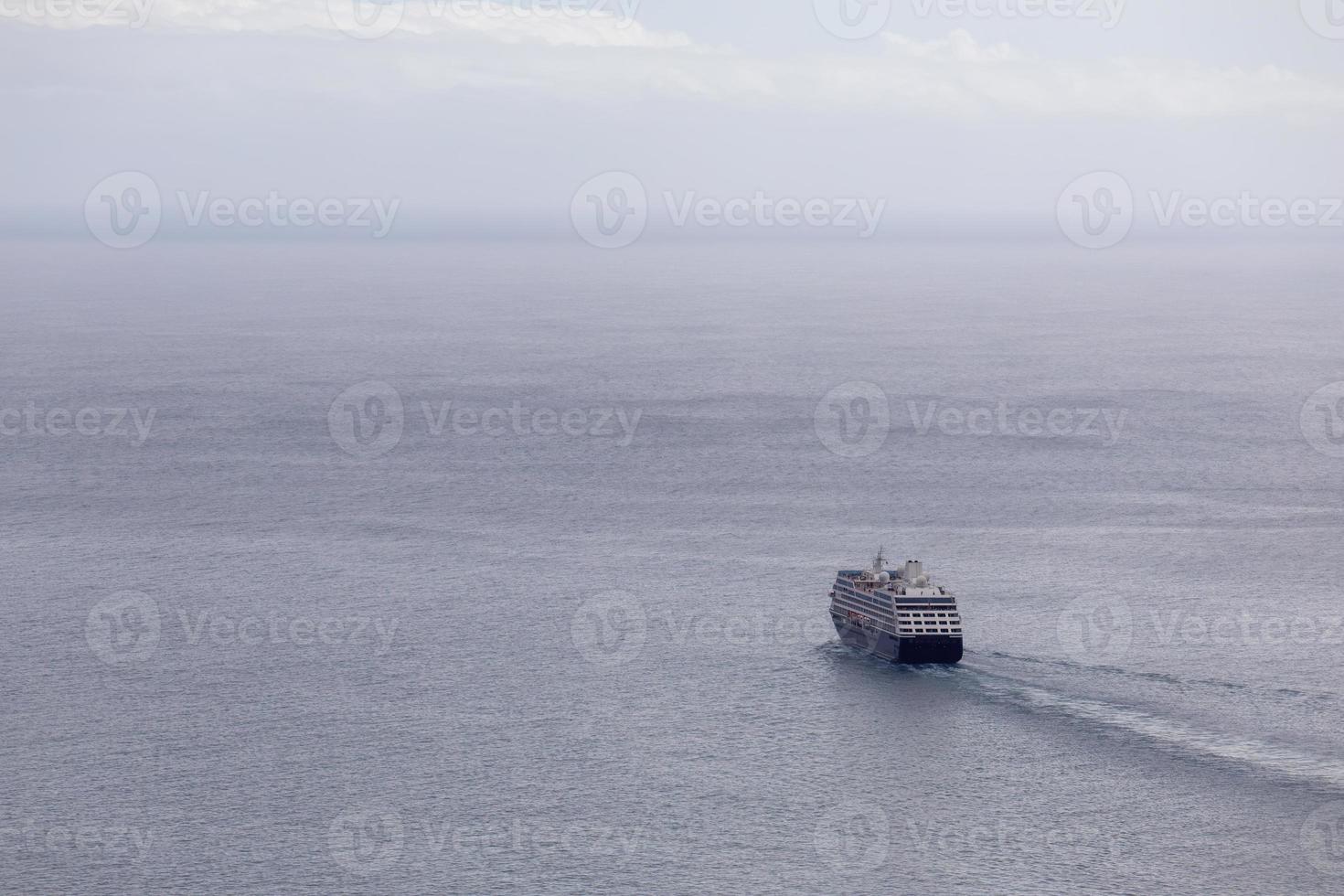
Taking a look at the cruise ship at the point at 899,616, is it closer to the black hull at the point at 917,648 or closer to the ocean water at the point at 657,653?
the black hull at the point at 917,648

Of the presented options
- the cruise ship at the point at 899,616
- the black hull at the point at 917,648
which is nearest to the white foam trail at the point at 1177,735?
the black hull at the point at 917,648

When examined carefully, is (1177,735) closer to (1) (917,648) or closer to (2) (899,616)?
(1) (917,648)

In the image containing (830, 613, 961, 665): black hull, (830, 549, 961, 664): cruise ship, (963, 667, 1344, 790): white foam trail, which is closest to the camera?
(963, 667, 1344, 790): white foam trail

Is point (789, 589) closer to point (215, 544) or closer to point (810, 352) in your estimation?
point (215, 544)

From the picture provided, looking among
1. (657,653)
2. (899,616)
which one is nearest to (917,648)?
(899,616)

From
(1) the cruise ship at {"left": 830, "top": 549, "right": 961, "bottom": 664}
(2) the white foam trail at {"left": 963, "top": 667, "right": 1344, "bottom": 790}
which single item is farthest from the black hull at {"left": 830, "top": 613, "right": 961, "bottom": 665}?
(2) the white foam trail at {"left": 963, "top": 667, "right": 1344, "bottom": 790}

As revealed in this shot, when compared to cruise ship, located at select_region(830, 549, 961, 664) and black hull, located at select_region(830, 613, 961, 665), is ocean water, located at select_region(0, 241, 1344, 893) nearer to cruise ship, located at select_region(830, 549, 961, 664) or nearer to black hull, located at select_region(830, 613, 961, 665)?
black hull, located at select_region(830, 613, 961, 665)
